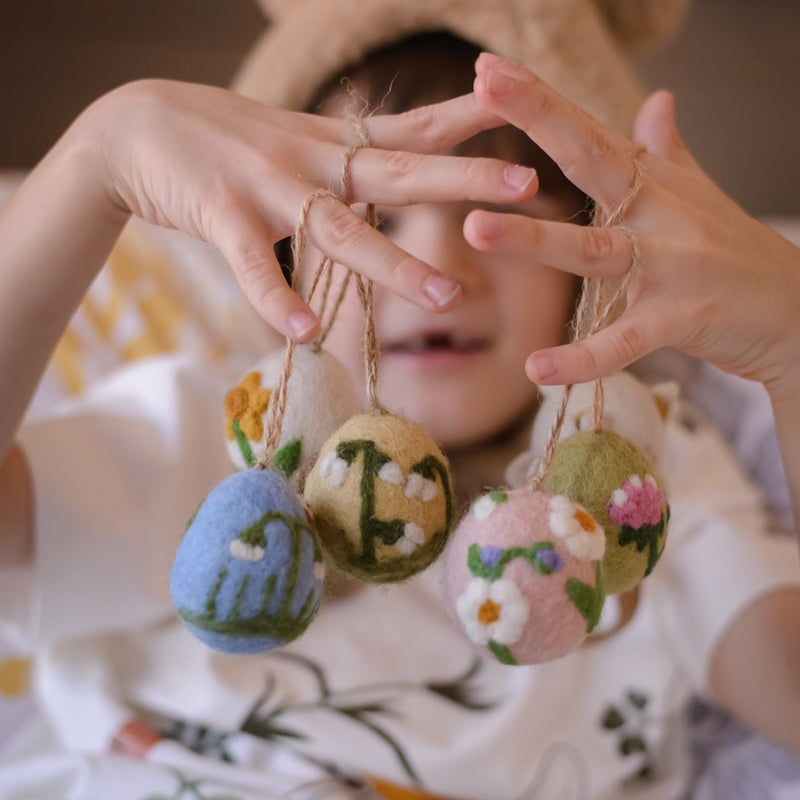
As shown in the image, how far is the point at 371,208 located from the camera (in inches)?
15.5

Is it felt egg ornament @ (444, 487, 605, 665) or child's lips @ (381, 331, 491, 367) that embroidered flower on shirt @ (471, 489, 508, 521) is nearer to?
felt egg ornament @ (444, 487, 605, 665)

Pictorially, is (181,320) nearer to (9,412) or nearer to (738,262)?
(9,412)

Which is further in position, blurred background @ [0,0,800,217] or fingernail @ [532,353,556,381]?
blurred background @ [0,0,800,217]

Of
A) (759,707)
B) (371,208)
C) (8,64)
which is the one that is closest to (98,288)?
(8,64)

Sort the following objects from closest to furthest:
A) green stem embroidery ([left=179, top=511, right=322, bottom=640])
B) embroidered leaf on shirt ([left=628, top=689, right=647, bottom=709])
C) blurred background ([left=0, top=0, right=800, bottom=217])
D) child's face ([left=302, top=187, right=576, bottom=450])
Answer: green stem embroidery ([left=179, top=511, right=322, bottom=640]) → child's face ([left=302, top=187, right=576, bottom=450]) → embroidered leaf on shirt ([left=628, top=689, right=647, bottom=709]) → blurred background ([left=0, top=0, right=800, bottom=217])

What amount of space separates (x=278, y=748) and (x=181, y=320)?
22.0 inches

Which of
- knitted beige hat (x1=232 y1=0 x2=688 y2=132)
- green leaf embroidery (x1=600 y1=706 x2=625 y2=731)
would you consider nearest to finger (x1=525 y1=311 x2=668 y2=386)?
knitted beige hat (x1=232 y1=0 x2=688 y2=132)

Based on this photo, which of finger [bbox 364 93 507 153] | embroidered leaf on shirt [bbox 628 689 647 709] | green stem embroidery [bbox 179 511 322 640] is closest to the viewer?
green stem embroidery [bbox 179 511 322 640]

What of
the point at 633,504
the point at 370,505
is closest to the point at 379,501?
the point at 370,505

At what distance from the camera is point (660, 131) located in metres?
0.52

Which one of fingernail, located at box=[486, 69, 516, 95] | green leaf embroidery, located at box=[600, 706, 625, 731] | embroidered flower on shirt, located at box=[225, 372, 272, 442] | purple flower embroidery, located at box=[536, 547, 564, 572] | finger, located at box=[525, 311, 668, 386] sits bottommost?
green leaf embroidery, located at box=[600, 706, 625, 731]

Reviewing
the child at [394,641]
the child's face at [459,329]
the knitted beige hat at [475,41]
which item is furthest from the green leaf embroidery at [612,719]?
the knitted beige hat at [475,41]

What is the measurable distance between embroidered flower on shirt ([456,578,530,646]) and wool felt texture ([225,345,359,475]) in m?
0.10

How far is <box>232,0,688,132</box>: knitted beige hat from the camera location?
688 mm
